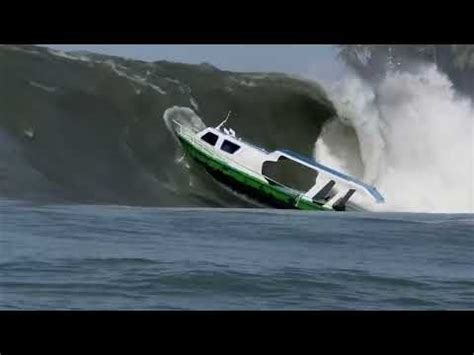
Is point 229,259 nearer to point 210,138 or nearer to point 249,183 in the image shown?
point 249,183

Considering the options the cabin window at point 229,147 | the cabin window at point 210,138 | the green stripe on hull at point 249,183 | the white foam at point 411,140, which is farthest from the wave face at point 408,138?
the cabin window at point 210,138

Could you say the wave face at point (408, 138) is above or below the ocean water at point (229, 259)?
above

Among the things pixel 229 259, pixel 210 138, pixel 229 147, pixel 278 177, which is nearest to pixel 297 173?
pixel 278 177

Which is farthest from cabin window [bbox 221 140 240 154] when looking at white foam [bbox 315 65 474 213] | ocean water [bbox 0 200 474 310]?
white foam [bbox 315 65 474 213]

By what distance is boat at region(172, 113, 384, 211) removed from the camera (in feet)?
18.0

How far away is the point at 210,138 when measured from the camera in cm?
552

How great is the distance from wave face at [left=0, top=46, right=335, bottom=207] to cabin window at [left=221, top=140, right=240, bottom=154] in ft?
0.30

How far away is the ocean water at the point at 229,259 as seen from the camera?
17.1 ft

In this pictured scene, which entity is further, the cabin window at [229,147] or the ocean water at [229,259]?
the cabin window at [229,147]

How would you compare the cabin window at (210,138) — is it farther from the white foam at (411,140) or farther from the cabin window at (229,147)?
the white foam at (411,140)

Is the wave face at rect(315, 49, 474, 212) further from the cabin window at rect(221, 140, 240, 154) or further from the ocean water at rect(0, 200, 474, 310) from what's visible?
the cabin window at rect(221, 140, 240, 154)
